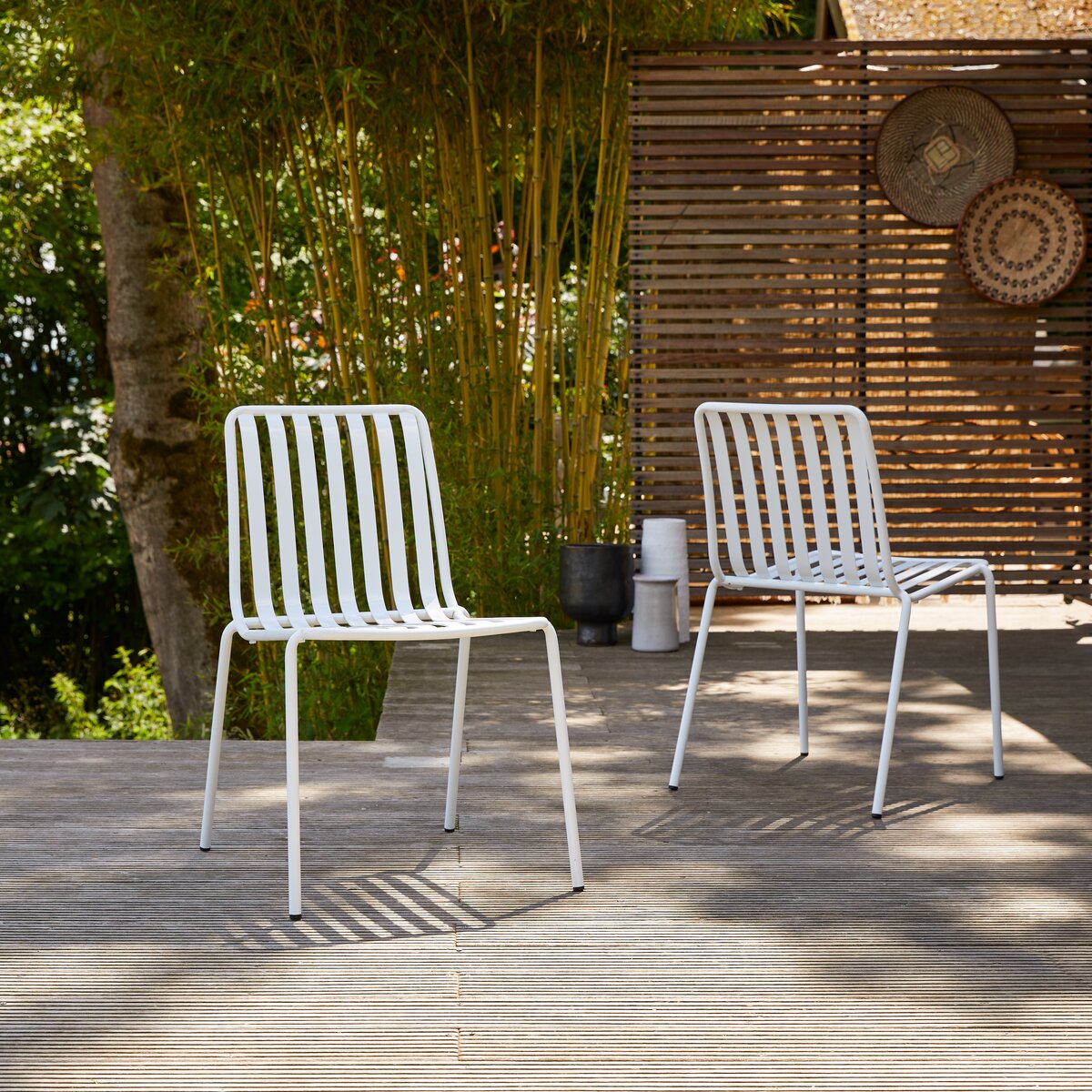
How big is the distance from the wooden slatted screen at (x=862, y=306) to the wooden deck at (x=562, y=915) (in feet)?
6.29

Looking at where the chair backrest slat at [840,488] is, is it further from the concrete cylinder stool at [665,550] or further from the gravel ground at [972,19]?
the gravel ground at [972,19]

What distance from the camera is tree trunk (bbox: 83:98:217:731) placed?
6.64 meters

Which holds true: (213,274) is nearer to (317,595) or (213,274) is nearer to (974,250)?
(974,250)

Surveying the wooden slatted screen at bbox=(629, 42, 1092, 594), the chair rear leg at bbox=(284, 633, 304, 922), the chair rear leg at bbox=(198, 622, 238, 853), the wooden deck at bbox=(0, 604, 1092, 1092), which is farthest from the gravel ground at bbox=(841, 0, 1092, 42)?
the chair rear leg at bbox=(284, 633, 304, 922)

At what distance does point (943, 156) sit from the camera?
5.57 m

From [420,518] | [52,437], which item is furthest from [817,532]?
[52,437]

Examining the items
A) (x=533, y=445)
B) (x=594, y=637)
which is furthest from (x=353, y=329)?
(x=594, y=637)

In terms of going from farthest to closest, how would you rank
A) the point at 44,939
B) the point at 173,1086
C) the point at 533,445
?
the point at 533,445, the point at 44,939, the point at 173,1086

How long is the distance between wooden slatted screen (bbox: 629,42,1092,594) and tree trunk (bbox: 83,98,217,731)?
2.35 metres

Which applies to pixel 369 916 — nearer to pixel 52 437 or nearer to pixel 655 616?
pixel 655 616

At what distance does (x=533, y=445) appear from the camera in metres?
5.31

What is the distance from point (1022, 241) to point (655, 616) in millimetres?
2164

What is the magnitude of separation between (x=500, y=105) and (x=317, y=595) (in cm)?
302

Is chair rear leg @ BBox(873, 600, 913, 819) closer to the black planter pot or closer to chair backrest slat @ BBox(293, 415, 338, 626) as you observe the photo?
chair backrest slat @ BBox(293, 415, 338, 626)
